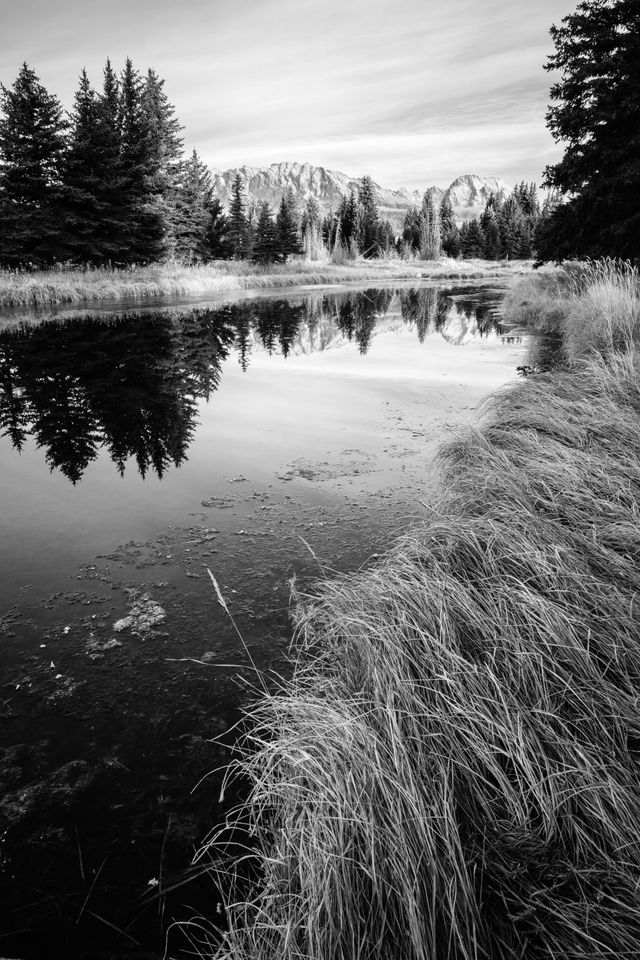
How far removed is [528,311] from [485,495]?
1510cm

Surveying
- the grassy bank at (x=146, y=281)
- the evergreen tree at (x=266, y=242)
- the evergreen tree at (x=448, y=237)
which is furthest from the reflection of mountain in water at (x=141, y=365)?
the evergreen tree at (x=448, y=237)

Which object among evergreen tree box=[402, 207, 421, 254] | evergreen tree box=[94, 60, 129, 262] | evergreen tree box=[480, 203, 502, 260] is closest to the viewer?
evergreen tree box=[94, 60, 129, 262]

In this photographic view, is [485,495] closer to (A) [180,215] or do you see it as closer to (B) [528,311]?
(B) [528,311]

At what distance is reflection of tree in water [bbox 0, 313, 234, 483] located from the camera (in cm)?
559

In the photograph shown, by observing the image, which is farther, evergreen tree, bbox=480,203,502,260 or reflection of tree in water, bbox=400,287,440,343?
evergreen tree, bbox=480,203,502,260

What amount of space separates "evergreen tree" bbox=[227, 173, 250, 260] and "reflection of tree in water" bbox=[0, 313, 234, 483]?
140 feet

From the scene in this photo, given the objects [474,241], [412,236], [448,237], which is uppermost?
[448,237]

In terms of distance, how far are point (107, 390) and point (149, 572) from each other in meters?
5.08

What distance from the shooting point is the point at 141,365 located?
366 inches

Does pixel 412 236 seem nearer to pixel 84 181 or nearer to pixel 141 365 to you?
pixel 84 181

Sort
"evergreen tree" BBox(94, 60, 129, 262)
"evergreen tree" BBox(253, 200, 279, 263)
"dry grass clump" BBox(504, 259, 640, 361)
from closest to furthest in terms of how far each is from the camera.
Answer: "dry grass clump" BBox(504, 259, 640, 361) → "evergreen tree" BBox(94, 60, 129, 262) → "evergreen tree" BBox(253, 200, 279, 263)

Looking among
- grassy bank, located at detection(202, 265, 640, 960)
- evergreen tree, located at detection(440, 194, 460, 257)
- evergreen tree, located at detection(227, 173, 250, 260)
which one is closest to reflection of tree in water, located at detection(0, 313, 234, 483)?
grassy bank, located at detection(202, 265, 640, 960)

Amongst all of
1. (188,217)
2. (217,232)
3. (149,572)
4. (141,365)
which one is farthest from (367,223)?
(149,572)

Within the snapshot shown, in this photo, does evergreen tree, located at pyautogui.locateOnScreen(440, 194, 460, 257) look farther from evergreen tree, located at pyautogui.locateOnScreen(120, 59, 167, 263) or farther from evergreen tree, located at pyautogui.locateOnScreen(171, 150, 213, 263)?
evergreen tree, located at pyautogui.locateOnScreen(120, 59, 167, 263)
